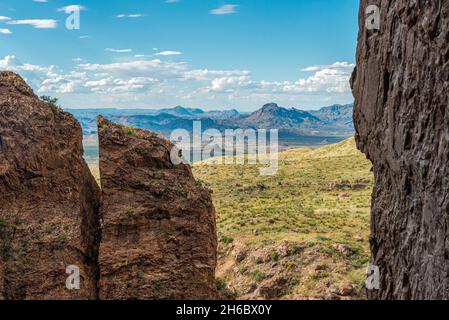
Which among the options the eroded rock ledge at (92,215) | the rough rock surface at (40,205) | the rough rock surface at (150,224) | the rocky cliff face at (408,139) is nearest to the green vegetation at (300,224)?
the rough rock surface at (150,224)

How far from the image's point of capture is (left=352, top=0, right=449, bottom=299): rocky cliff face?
11.3 meters

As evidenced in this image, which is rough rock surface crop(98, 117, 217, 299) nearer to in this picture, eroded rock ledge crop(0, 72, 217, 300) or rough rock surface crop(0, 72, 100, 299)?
eroded rock ledge crop(0, 72, 217, 300)

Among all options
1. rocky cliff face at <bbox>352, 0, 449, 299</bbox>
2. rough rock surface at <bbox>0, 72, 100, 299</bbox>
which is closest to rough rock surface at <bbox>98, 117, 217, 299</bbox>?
rough rock surface at <bbox>0, 72, 100, 299</bbox>

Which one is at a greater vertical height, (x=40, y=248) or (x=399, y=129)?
(x=399, y=129)

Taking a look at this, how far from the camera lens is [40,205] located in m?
18.8

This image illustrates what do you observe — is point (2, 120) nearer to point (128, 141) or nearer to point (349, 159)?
point (128, 141)

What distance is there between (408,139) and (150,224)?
10.7m

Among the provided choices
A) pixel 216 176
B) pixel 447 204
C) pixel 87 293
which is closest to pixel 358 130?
pixel 447 204

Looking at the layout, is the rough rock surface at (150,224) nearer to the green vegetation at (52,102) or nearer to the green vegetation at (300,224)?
the green vegetation at (52,102)

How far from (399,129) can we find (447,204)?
338cm

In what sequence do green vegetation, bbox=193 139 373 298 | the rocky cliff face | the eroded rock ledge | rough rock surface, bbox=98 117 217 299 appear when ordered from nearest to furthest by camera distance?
the rocky cliff face → the eroded rock ledge → rough rock surface, bbox=98 117 217 299 → green vegetation, bbox=193 139 373 298

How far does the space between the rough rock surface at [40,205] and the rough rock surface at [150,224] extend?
1.09m

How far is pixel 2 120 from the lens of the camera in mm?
18641

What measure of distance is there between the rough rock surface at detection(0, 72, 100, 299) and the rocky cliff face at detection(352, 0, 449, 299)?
1129 centimetres
